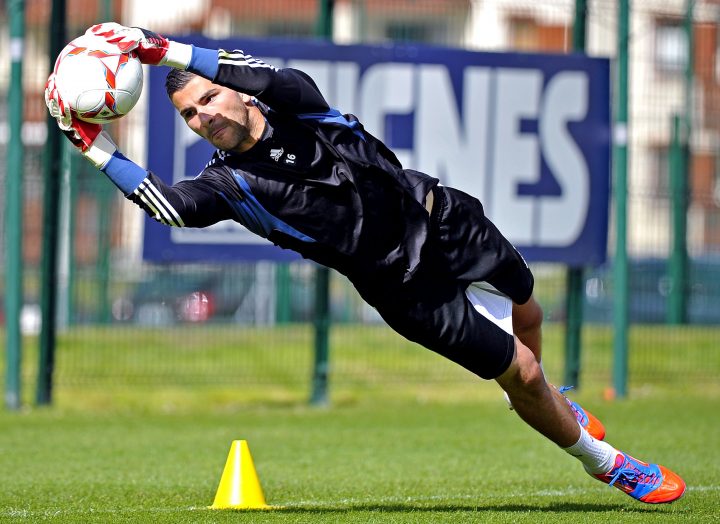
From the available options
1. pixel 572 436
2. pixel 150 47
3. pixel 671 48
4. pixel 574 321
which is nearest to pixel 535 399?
pixel 572 436

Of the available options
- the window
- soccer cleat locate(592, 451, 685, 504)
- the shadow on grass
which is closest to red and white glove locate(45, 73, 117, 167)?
the shadow on grass

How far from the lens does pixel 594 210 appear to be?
12.3 meters

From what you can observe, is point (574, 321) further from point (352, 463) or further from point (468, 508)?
point (468, 508)

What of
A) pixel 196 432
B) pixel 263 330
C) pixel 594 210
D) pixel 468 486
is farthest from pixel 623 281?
pixel 468 486

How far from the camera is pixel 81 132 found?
18.2 ft

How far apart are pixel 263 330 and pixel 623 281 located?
372 centimetres

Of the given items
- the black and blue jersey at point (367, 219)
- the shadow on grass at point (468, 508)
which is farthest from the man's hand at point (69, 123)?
the shadow on grass at point (468, 508)

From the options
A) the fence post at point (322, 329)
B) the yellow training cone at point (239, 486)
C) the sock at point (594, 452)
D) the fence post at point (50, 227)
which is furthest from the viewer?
the fence post at point (322, 329)

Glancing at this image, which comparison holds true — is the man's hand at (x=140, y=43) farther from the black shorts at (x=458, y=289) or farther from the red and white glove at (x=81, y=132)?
the black shorts at (x=458, y=289)

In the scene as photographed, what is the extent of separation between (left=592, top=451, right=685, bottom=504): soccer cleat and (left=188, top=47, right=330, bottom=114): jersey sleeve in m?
2.41

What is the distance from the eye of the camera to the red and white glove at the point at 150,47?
218 inches

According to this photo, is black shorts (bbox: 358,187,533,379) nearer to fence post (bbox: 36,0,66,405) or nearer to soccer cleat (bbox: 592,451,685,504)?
soccer cleat (bbox: 592,451,685,504)

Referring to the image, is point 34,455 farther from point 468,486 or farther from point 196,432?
point 468,486

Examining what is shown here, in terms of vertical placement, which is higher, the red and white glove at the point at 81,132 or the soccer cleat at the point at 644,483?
the red and white glove at the point at 81,132
